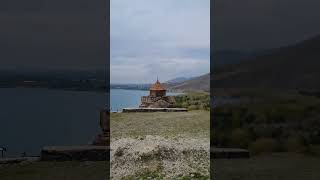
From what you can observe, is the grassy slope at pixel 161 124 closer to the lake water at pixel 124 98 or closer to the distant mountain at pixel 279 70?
the lake water at pixel 124 98

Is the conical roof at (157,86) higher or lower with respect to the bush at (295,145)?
higher

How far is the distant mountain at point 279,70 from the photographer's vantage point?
502 cm

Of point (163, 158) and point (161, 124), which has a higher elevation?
point (161, 124)

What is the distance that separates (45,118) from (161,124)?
3.85 feet

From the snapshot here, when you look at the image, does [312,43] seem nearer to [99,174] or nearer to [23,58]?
[99,174]

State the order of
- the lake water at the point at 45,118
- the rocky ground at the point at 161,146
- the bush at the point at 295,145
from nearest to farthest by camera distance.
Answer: the lake water at the point at 45,118 → the bush at the point at 295,145 → the rocky ground at the point at 161,146

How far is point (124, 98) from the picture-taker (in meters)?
5.23

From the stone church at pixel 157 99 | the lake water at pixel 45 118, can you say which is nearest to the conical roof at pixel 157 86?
the stone church at pixel 157 99

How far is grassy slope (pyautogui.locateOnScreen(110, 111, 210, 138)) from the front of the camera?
5.26 m

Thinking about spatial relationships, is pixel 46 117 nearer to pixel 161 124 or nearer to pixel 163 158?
pixel 161 124

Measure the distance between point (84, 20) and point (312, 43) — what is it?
223 cm

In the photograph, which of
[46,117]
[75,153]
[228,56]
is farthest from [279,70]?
[46,117]

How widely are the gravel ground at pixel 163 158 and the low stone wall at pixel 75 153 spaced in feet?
0.62

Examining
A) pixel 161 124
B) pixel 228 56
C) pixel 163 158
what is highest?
pixel 228 56
